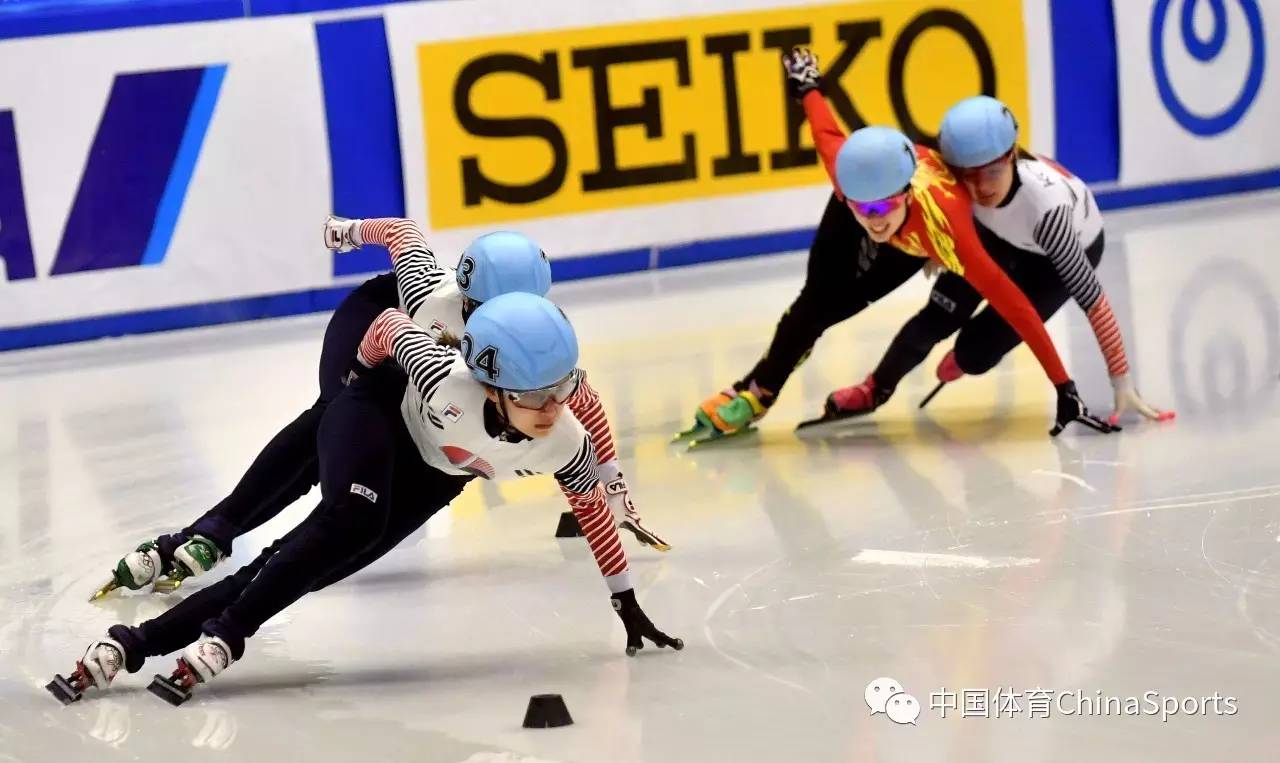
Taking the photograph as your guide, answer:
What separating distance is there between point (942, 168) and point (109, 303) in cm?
472

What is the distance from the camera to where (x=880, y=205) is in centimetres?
556

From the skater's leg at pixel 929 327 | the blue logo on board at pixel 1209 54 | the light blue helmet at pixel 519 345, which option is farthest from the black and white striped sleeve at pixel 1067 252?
the blue logo on board at pixel 1209 54

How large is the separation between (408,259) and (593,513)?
1.22 m

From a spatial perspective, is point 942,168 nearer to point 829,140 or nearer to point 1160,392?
point 829,140

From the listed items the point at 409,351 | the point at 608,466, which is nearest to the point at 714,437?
the point at 608,466

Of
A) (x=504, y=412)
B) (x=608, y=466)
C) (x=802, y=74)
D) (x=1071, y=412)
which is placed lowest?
(x=1071, y=412)

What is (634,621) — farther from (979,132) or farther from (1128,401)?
(1128,401)

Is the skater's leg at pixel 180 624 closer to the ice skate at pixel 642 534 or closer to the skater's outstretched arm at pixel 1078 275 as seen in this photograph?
the ice skate at pixel 642 534

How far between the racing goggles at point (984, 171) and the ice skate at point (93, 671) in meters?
3.25

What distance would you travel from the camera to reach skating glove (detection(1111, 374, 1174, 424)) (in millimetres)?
5992

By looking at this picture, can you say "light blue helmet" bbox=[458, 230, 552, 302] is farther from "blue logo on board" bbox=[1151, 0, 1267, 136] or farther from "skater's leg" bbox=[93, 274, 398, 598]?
"blue logo on board" bbox=[1151, 0, 1267, 136]

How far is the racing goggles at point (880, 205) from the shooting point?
5543 millimetres

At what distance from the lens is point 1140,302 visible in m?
8.09

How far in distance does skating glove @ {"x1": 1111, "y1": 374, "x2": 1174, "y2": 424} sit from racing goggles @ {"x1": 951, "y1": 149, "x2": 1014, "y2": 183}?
33.2 inches
